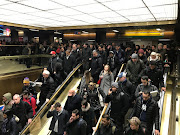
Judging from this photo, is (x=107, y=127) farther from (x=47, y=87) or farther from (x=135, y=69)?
(x=47, y=87)

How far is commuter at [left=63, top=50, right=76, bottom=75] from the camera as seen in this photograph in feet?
20.3

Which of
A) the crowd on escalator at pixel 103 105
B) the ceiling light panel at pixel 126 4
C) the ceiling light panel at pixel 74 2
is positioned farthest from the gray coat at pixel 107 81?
the ceiling light panel at pixel 74 2

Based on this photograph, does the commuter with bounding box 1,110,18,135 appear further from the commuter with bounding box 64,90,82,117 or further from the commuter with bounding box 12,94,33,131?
the commuter with bounding box 64,90,82,117

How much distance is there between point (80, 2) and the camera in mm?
3924

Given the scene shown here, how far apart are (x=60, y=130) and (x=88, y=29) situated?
6.39m

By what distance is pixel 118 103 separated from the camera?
11.3 ft

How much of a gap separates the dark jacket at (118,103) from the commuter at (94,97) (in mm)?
508

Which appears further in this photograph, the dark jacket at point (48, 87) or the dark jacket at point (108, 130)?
the dark jacket at point (48, 87)

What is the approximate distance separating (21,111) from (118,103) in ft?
8.49

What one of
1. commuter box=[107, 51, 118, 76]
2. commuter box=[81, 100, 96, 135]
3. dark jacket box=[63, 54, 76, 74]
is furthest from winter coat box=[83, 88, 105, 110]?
dark jacket box=[63, 54, 76, 74]

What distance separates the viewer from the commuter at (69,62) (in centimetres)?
618

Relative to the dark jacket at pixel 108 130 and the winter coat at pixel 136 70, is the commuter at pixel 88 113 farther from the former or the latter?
the winter coat at pixel 136 70

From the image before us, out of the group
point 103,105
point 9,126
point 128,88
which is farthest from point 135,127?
point 9,126

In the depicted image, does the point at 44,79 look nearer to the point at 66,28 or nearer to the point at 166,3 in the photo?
the point at 166,3
